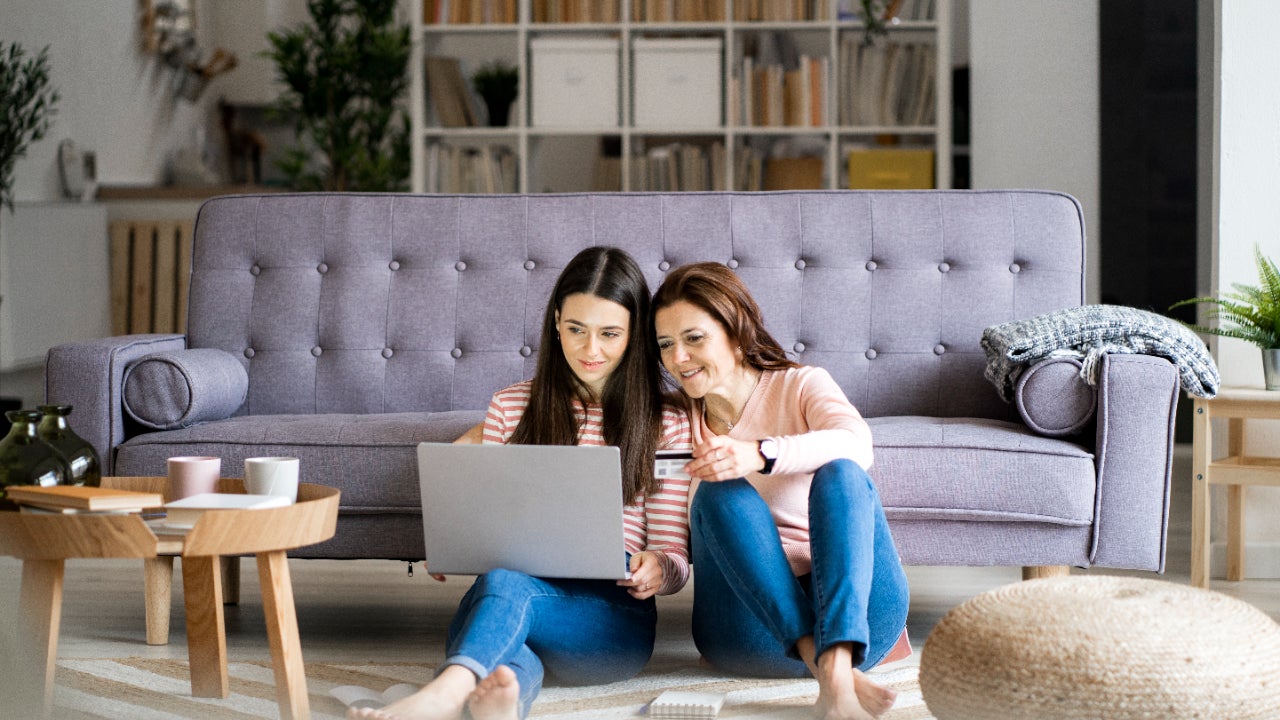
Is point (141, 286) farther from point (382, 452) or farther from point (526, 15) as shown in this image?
point (382, 452)

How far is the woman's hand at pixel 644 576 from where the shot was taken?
1884 millimetres

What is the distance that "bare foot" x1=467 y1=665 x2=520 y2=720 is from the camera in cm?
166

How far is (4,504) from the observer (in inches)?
65.7

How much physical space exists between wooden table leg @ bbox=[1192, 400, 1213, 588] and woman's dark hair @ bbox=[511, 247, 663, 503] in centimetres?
128

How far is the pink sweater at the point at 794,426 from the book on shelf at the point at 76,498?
0.85 metres

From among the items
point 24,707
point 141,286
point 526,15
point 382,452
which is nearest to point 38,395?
point 141,286

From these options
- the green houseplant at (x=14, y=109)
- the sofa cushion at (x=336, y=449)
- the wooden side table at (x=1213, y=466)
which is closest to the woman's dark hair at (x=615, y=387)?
the sofa cushion at (x=336, y=449)

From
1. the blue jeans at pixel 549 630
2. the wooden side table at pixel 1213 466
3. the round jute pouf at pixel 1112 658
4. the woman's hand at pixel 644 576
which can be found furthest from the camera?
the wooden side table at pixel 1213 466

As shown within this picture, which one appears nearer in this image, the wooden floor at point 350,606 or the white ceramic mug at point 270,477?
the white ceramic mug at point 270,477

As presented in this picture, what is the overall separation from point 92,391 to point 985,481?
5.34 ft

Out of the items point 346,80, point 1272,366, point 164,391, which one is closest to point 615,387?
point 164,391

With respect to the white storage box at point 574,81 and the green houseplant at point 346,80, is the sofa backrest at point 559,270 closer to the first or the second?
the white storage box at point 574,81

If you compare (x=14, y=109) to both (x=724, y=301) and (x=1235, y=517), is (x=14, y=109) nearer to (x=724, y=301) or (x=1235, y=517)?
(x=724, y=301)

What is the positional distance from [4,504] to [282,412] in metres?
1.15
